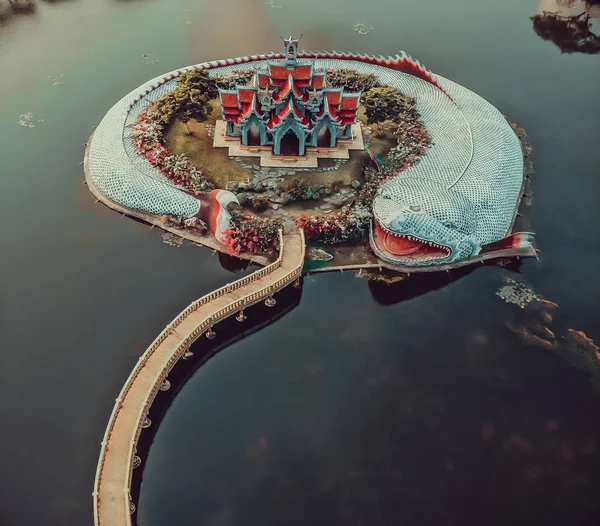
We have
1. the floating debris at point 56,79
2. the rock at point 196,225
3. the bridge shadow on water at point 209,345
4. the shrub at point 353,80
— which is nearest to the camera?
the bridge shadow on water at point 209,345

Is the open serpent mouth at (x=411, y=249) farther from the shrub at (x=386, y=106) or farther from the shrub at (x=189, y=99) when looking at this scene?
the shrub at (x=189, y=99)

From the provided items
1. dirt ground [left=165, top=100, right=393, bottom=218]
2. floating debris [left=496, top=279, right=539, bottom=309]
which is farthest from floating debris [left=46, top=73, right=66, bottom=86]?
floating debris [left=496, top=279, right=539, bottom=309]

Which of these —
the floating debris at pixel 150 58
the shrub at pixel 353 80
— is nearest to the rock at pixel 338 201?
the shrub at pixel 353 80

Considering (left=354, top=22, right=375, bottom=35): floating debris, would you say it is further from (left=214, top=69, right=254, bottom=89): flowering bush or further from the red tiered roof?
the red tiered roof

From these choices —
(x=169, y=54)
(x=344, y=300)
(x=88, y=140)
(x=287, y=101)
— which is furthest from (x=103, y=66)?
(x=344, y=300)

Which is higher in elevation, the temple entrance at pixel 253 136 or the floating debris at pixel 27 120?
the temple entrance at pixel 253 136

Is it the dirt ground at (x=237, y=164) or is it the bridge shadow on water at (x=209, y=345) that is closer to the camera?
the bridge shadow on water at (x=209, y=345)

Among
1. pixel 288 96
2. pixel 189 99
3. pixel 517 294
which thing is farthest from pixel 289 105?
pixel 517 294
